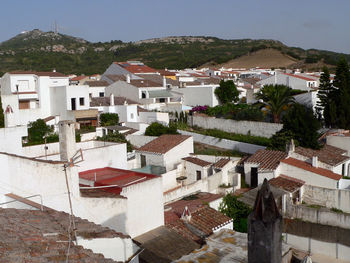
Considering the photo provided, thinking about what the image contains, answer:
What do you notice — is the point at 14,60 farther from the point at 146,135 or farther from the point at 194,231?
the point at 194,231

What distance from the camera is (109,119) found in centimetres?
3431

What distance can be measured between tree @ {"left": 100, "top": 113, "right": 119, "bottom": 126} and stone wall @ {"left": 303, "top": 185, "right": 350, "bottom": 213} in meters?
19.4

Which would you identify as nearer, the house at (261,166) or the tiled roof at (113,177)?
the tiled roof at (113,177)

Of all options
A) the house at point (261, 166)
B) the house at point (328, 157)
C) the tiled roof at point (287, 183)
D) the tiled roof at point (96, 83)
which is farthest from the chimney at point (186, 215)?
the tiled roof at point (96, 83)

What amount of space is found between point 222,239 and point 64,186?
4.59 m

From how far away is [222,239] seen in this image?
1088 cm

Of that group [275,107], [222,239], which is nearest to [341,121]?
[275,107]

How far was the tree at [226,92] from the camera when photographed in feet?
141

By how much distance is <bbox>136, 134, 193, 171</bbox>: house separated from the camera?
24062 millimetres

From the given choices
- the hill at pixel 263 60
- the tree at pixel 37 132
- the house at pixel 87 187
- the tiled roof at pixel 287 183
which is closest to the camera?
the house at pixel 87 187

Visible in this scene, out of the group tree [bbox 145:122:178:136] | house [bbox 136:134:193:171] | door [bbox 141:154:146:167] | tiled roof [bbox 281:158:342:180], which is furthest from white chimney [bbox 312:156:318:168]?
tree [bbox 145:122:178:136]

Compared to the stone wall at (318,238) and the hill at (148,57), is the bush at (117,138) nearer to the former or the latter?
the stone wall at (318,238)

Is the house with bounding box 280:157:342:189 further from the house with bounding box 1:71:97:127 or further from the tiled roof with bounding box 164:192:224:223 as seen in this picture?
the house with bounding box 1:71:97:127

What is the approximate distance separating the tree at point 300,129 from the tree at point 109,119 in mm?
14994
